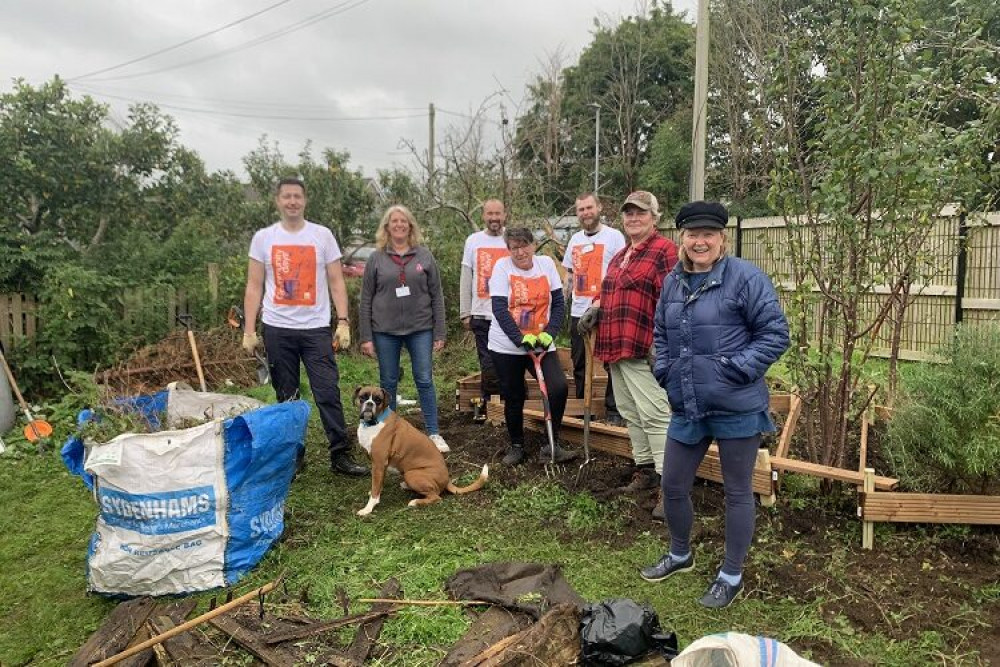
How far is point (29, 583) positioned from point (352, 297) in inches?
250

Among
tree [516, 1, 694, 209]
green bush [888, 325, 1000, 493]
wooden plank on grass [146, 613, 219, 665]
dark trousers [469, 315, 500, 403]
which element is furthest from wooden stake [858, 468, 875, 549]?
tree [516, 1, 694, 209]

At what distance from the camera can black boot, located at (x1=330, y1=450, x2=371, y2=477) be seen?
4.54 meters

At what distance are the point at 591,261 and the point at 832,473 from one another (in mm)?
2228

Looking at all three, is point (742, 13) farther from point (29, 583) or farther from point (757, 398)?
point (29, 583)

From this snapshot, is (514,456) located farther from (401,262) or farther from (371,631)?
(371,631)

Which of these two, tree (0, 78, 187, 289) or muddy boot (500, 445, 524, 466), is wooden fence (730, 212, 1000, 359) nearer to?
muddy boot (500, 445, 524, 466)

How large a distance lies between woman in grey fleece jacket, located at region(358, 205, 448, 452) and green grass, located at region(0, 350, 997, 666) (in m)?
0.94

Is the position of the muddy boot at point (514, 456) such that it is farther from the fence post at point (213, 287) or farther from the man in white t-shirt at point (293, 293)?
the fence post at point (213, 287)

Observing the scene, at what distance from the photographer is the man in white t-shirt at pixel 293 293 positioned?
13.5 feet

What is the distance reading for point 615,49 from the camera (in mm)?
20109

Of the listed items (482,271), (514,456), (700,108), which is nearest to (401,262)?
(482,271)

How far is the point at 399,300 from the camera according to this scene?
4574mm

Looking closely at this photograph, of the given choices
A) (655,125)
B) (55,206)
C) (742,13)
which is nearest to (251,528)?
(55,206)

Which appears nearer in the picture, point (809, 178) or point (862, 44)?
point (862, 44)
